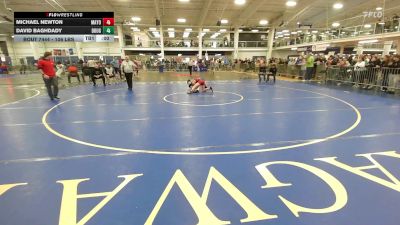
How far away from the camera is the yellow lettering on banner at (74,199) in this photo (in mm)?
2670

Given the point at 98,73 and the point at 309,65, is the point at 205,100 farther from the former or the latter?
the point at 309,65

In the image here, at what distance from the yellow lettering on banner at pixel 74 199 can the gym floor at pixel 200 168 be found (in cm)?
1

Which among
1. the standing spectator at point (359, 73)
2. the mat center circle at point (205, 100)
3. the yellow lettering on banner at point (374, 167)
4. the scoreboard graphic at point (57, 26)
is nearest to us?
the yellow lettering on banner at point (374, 167)

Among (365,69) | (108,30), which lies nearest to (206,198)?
(108,30)

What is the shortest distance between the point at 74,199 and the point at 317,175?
3.33 metres

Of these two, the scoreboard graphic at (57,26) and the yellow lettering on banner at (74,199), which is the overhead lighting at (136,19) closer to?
the scoreboard graphic at (57,26)

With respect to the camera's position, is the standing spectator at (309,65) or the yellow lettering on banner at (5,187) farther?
the standing spectator at (309,65)

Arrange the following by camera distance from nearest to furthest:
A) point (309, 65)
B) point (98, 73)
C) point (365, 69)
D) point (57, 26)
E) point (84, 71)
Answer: point (57, 26)
point (365, 69)
point (98, 73)
point (309, 65)
point (84, 71)

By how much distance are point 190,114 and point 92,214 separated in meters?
4.84

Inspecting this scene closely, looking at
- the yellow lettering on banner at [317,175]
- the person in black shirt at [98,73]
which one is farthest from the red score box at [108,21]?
the yellow lettering on banner at [317,175]

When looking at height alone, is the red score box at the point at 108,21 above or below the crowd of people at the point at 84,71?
above

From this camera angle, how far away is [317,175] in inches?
142

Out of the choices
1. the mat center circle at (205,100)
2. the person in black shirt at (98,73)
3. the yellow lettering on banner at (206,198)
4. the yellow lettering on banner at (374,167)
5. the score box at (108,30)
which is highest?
the score box at (108,30)

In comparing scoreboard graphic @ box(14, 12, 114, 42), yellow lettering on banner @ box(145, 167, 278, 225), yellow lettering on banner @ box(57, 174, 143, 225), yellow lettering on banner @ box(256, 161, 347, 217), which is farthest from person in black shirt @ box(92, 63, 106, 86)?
yellow lettering on banner @ box(256, 161, 347, 217)
